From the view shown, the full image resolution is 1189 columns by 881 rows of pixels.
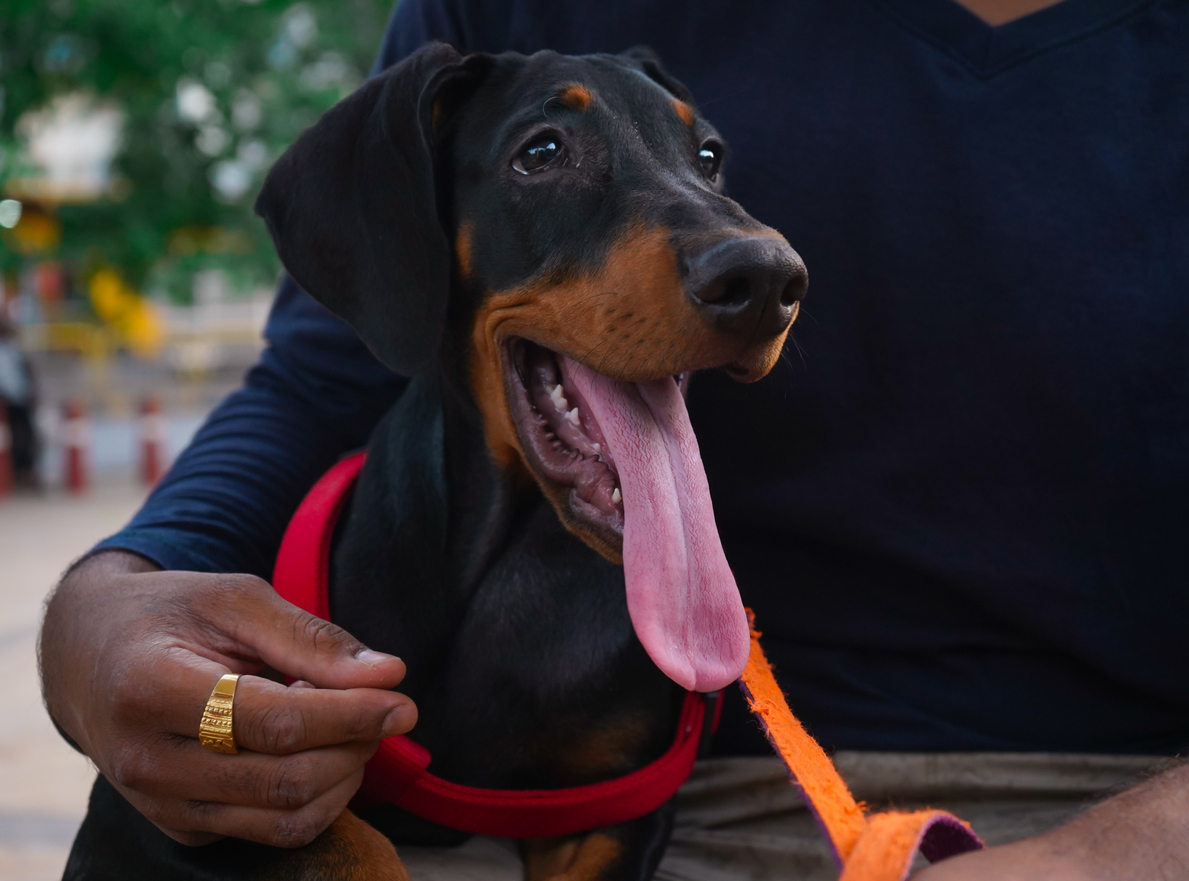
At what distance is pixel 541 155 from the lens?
5.71 ft

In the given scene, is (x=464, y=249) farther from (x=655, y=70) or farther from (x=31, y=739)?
(x=31, y=739)

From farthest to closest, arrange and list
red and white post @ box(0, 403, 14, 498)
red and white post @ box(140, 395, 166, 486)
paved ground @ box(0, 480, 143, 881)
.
→ red and white post @ box(140, 395, 166, 486), red and white post @ box(0, 403, 14, 498), paved ground @ box(0, 480, 143, 881)

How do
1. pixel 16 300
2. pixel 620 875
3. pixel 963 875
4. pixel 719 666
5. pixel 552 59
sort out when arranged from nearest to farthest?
pixel 963 875 < pixel 719 666 < pixel 620 875 < pixel 552 59 < pixel 16 300

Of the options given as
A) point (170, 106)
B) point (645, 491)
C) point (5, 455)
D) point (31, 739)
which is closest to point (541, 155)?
point (645, 491)

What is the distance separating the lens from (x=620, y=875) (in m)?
1.68

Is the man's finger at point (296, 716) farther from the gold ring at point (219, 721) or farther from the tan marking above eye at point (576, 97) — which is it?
the tan marking above eye at point (576, 97)

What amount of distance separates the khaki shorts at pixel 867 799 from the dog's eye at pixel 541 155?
1.17 m

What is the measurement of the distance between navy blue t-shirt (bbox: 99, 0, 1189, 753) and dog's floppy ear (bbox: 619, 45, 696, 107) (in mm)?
111

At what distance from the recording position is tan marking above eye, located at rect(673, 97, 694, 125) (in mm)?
1828

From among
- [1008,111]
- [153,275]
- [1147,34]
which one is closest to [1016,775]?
[1008,111]

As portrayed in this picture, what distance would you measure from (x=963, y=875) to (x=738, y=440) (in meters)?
0.99

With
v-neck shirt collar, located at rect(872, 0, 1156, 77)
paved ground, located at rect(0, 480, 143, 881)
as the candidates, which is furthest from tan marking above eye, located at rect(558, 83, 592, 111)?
paved ground, located at rect(0, 480, 143, 881)

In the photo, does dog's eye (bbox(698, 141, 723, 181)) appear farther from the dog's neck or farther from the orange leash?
the orange leash

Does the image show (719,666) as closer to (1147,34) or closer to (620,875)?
(620,875)
